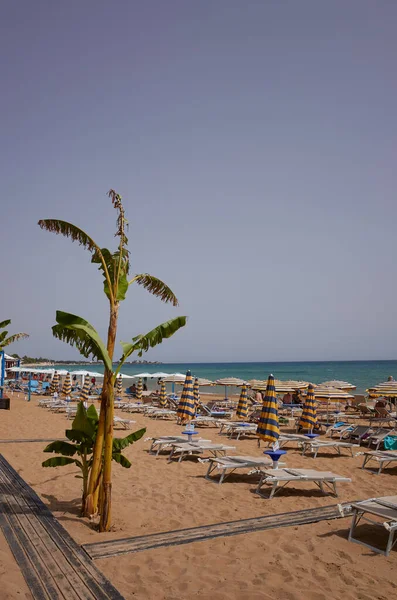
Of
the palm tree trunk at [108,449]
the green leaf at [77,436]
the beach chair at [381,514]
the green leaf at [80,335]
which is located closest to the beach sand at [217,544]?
the beach chair at [381,514]

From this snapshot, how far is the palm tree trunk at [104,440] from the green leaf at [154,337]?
0.23 meters

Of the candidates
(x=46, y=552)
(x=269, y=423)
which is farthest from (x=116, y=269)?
(x=269, y=423)

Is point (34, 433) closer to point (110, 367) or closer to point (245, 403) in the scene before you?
point (245, 403)

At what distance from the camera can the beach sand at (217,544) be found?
4.09 metres

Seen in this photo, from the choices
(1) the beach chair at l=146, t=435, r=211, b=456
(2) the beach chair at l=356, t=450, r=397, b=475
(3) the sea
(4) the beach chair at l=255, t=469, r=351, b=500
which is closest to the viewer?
(4) the beach chair at l=255, t=469, r=351, b=500

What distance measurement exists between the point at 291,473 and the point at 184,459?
140 inches

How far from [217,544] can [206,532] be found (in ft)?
1.24

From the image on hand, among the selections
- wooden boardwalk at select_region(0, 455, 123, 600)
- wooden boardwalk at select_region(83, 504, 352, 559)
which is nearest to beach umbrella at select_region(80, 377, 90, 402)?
wooden boardwalk at select_region(0, 455, 123, 600)

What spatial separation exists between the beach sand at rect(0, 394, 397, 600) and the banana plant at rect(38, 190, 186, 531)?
20.4 inches

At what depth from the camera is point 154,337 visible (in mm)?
5973

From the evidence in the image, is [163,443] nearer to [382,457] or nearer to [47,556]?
[382,457]

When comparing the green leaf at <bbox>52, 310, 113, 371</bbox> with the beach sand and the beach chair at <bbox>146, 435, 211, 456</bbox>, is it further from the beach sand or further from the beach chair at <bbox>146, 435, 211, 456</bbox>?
the beach chair at <bbox>146, 435, 211, 456</bbox>

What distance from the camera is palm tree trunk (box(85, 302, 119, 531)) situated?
5.43m

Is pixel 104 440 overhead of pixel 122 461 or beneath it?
overhead
